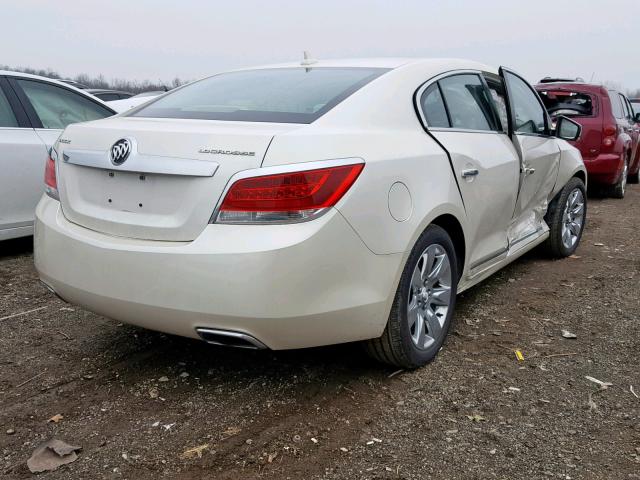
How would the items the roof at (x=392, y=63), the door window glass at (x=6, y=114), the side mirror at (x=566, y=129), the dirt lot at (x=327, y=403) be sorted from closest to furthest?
the dirt lot at (x=327, y=403), the roof at (x=392, y=63), the side mirror at (x=566, y=129), the door window glass at (x=6, y=114)

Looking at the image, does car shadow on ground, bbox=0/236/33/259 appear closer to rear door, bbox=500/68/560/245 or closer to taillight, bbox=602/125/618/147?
rear door, bbox=500/68/560/245

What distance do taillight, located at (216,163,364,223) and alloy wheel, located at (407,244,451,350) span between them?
0.73 meters

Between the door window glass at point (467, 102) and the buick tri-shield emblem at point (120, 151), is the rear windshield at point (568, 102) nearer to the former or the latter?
the door window glass at point (467, 102)

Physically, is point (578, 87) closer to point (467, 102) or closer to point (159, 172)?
point (467, 102)

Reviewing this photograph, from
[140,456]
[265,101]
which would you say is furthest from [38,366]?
[265,101]

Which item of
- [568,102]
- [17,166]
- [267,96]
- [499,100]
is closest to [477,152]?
[499,100]

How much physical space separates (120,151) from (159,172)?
258 millimetres

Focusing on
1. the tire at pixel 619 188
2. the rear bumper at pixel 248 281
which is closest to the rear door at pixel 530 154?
the rear bumper at pixel 248 281

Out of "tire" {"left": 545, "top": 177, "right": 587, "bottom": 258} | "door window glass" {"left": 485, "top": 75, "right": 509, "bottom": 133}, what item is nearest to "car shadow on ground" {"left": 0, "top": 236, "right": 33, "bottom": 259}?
"door window glass" {"left": 485, "top": 75, "right": 509, "bottom": 133}

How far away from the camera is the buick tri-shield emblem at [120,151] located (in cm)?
266

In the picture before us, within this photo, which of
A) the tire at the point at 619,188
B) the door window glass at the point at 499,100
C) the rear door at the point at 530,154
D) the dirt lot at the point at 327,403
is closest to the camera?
the dirt lot at the point at 327,403

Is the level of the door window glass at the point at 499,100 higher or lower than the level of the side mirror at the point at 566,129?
higher

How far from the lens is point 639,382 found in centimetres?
306

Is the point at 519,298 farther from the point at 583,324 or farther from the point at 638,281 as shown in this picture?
the point at 638,281
